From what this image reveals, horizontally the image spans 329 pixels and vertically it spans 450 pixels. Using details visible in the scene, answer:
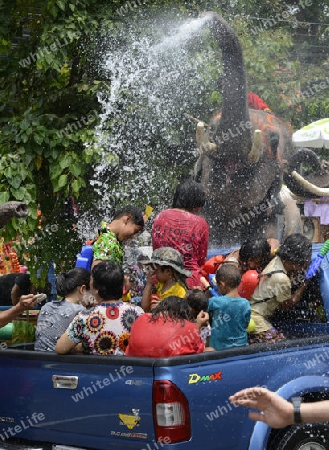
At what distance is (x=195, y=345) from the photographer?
4941 mm

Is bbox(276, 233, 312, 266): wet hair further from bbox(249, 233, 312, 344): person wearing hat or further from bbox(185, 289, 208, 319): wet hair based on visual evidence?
bbox(185, 289, 208, 319): wet hair

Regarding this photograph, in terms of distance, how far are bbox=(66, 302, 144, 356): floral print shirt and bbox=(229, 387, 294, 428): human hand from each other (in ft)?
6.51

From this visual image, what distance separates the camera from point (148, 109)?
9.59 metres

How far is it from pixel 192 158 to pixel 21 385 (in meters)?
5.43

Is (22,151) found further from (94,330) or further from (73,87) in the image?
(94,330)

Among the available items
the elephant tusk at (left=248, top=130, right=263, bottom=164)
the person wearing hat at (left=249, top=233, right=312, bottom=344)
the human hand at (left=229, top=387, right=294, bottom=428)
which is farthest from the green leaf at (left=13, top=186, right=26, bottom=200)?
the human hand at (left=229, top=387, right=294, bottom=428)

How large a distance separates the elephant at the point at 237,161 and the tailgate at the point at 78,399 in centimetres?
440

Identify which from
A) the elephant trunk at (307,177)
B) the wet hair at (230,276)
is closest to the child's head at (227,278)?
the wet hair at (230,276)

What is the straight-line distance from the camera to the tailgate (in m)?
4.57

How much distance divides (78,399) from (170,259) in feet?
4.01

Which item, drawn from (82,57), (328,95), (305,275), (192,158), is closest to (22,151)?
(82,57)

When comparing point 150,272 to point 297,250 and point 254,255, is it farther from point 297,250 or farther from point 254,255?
point 297,250

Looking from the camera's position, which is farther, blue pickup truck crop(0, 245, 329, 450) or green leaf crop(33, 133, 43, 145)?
green leaf crop(33, 133, 43, 145)

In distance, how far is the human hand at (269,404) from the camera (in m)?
3.13
